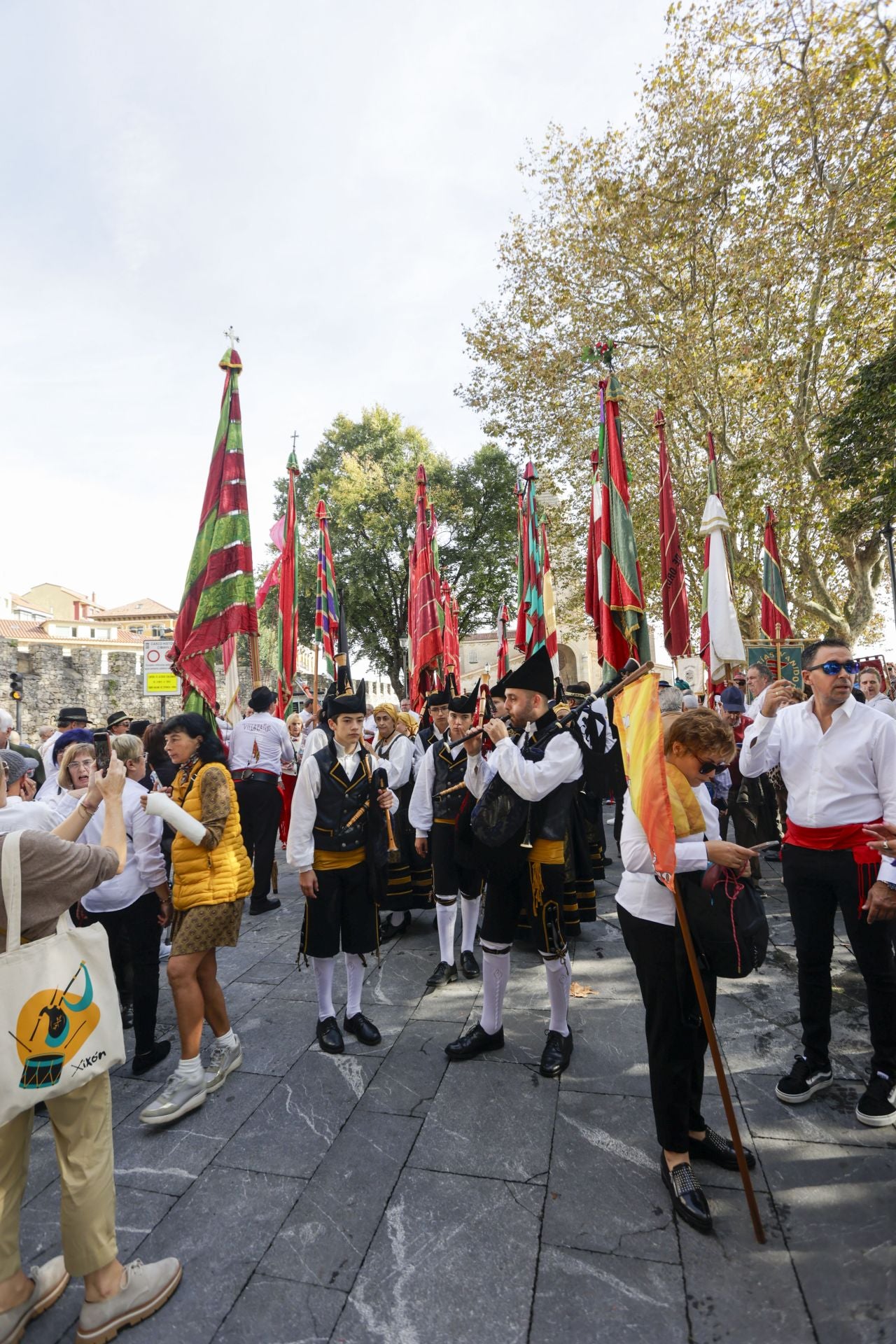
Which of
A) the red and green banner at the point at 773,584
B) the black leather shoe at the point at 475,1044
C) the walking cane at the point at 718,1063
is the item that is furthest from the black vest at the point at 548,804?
the red and green banner at the point at 773,584

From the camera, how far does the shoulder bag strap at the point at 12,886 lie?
2094mm

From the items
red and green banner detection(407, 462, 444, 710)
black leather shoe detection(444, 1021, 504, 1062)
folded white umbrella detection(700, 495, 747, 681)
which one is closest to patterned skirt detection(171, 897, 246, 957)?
black leather shoe detection(444, 1021, 504, 1062)

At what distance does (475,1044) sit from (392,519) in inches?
1034

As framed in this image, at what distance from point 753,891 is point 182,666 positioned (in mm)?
3762

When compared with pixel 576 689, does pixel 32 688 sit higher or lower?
higher

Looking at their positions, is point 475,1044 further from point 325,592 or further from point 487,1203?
point 325,592

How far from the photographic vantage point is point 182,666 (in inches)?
189

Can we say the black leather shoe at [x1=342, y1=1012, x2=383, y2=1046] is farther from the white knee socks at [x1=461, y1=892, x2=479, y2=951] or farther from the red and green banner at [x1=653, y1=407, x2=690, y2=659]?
the red and green banner at [x1=653, y1=407, x2=690, y2=659]

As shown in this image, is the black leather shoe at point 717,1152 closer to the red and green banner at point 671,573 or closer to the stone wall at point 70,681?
the red and green banner at point 671,573

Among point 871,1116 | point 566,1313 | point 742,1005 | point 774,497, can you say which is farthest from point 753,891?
point 774,497

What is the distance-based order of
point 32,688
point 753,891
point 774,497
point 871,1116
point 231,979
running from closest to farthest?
point 753,891 < point 871,1116 < point 231,979 < point 774,497 < point 32,688

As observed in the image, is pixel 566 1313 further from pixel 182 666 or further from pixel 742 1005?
pixel 182 666

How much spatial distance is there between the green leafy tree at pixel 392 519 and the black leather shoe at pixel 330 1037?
24.9 meters

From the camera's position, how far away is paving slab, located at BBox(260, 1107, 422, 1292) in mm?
2467
